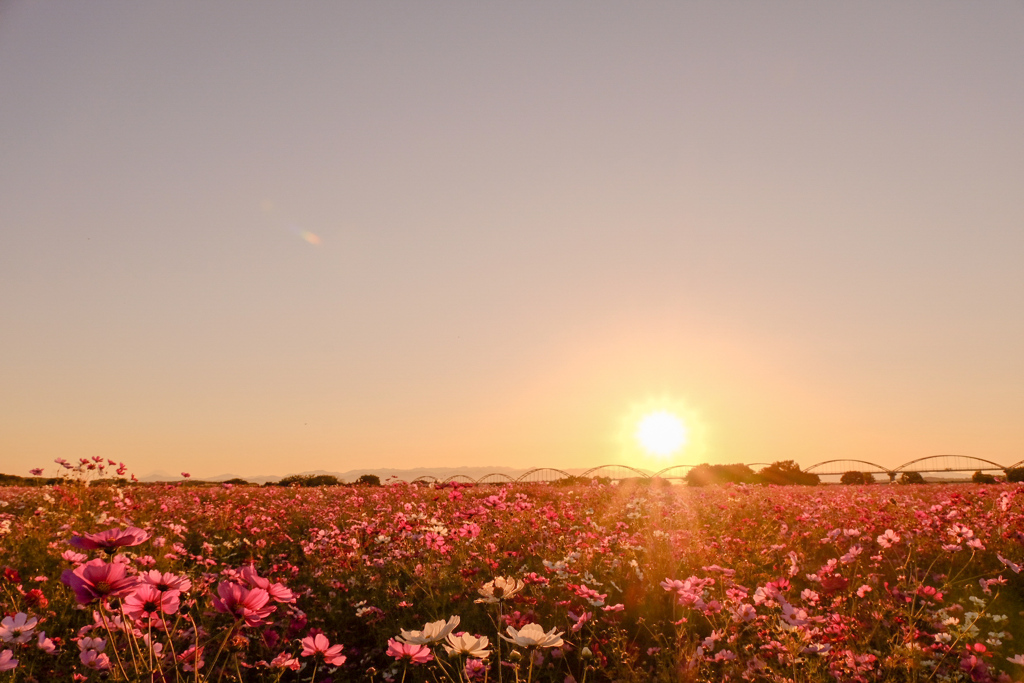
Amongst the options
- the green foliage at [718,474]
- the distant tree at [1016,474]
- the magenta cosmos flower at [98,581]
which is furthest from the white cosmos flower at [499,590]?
the distant tree at [1016,474]

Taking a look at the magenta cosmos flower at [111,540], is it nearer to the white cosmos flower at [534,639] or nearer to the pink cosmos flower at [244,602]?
the pink cosmos flower at [244,602]

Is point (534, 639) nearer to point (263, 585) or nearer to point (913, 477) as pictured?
point (263, 585)

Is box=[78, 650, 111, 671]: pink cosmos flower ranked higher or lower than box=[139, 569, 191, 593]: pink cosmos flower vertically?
lower


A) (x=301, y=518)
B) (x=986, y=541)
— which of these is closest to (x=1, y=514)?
(x=301, y=518)

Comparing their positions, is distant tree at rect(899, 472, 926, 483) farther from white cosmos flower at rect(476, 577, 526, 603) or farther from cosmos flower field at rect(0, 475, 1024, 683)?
white cosmos flower at rect(476, 577, 526, 603)

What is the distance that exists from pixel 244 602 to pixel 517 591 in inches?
84.8

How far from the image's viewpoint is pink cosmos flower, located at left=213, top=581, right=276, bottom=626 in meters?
1.46

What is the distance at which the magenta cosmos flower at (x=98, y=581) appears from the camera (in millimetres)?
1411

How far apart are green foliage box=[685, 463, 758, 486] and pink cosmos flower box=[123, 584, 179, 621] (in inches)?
901

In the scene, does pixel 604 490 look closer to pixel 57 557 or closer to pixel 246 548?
pixel 246 548

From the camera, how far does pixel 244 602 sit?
147cm

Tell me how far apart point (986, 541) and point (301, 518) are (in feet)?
29.6

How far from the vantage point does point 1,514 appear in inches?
310

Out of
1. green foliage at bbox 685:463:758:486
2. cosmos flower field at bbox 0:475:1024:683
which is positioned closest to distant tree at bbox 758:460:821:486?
green foliage at bbox 685:463:758:486
